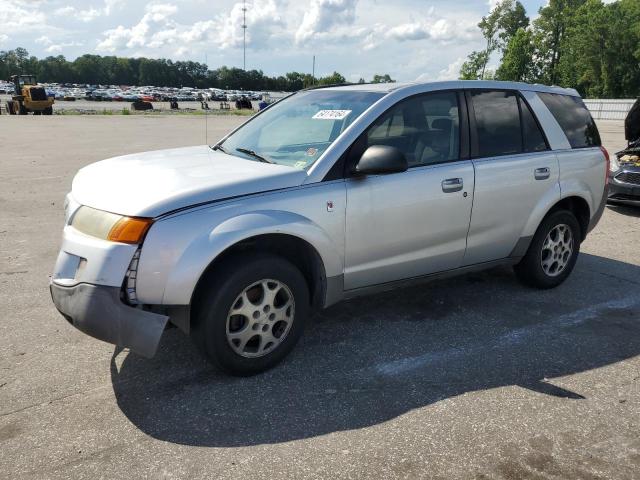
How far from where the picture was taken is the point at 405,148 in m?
4.01

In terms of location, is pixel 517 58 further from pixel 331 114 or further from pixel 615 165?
pixel 331 114

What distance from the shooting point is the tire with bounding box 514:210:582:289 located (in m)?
4.91

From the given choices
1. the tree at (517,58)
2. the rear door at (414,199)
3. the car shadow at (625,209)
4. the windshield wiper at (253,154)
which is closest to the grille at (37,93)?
the car shadow at (625,209)

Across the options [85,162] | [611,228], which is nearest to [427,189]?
[611,228]

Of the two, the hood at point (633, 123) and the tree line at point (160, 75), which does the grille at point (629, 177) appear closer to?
the hood at point (633, 123)

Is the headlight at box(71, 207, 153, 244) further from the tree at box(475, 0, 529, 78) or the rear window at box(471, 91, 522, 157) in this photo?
the tree at box(475, 0, 529, 78)

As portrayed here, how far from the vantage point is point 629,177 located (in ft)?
29.0

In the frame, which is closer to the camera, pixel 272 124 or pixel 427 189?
pixel 427 189

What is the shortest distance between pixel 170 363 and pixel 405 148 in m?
2.19

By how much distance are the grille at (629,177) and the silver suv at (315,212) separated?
167 inches

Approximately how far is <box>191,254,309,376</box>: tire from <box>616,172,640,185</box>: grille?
7309 millimetres

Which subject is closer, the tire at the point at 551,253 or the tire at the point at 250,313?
the tire at the point at 250,313

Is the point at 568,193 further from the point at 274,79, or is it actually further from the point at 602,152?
the point at 274,79

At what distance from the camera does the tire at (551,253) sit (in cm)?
491
